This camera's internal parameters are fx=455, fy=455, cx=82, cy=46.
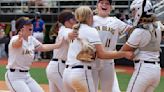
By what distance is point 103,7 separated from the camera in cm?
718

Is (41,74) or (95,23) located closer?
(95,23)

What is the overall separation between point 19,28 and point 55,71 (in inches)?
50.1

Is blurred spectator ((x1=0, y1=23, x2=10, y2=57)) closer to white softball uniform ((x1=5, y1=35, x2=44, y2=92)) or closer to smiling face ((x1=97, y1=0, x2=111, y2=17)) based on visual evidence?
white softball uniform ((x1=5, y1=35, x2=44, y2=92))

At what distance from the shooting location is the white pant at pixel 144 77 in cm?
608

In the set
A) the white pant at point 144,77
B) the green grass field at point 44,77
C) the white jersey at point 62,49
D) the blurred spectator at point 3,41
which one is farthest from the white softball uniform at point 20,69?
the blurred spectator at point 3,41

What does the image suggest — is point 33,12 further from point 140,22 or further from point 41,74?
point 140,22

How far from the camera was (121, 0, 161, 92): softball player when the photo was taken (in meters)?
6.08

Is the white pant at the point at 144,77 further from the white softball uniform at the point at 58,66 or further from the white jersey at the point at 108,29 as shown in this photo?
the white softball uniform at the point at 58,66

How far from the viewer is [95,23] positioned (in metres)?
7.32

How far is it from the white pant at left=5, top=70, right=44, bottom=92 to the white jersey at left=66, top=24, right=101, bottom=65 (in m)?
1.14

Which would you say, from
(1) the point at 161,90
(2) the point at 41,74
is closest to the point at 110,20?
(1) the point at 161,90

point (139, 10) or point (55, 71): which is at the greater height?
point (139, 10)

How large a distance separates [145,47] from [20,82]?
84.5 inches

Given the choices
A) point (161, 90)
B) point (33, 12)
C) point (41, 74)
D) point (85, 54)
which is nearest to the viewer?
point (85, 54)
